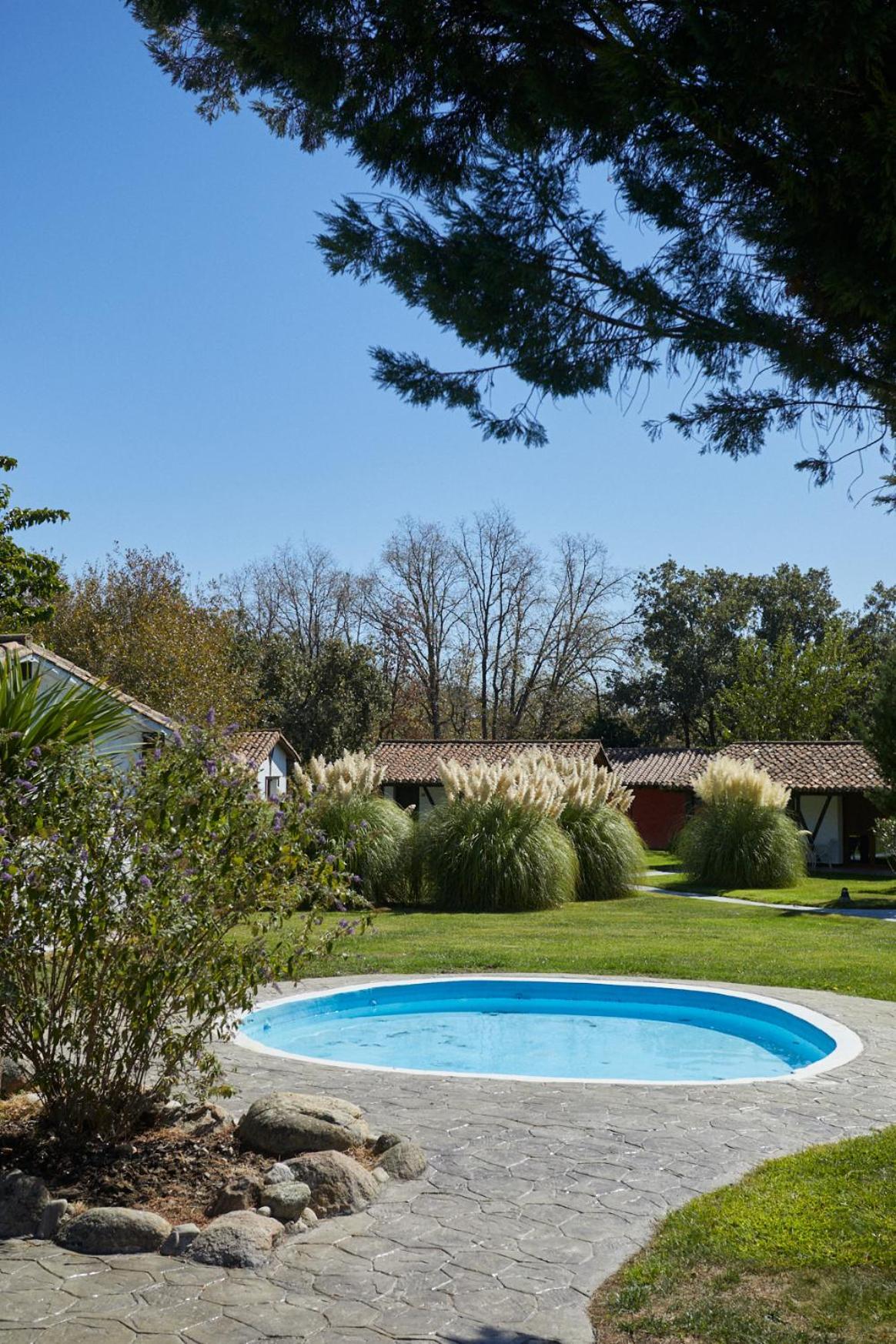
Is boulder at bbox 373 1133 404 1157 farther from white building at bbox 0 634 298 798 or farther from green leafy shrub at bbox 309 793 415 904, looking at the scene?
green leafy shrub at bbox 309 793 415 904

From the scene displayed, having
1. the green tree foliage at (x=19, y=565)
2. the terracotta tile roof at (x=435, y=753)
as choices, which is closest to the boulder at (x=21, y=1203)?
the green tree foliage at (x=19, y=565)

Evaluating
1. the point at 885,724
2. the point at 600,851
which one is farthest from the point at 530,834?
the point at 885,724

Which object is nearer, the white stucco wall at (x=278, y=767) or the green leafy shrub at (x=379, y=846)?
the green leafy shrub at (x=379, y=846)

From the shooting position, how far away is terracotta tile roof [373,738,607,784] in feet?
109

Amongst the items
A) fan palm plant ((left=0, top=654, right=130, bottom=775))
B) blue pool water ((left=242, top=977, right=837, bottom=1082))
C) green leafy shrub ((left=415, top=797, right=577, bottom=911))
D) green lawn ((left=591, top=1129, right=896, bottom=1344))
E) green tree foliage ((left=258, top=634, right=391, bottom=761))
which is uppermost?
green tree foliage ((left=258, top=634, right=391, bottom=761))

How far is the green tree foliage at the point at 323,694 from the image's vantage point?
130 feet

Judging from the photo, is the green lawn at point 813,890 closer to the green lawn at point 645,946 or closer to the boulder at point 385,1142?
the green lawn at point 645,946

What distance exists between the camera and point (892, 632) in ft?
169

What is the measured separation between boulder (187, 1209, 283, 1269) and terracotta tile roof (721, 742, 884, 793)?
96.3ft

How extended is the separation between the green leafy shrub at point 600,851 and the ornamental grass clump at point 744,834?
11.1 feet

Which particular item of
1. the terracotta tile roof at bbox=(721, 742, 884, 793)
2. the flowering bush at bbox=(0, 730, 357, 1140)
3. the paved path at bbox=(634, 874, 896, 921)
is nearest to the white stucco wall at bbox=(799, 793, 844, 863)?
the terracotta tile roof at bbox=(721, 742, 884, 793)

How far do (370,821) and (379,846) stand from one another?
59 centimetres

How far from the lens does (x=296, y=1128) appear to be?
17.5ft

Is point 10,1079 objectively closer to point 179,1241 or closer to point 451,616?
point 179,1241
